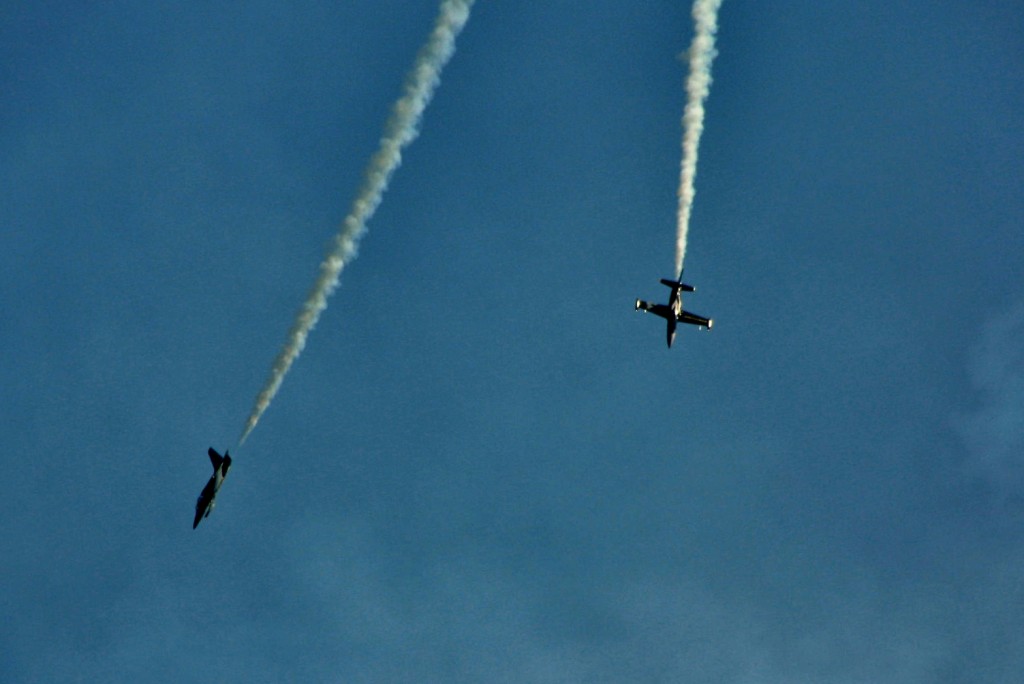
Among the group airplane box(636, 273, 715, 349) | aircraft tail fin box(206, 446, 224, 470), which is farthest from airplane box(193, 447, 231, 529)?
airplane box(636, 273, 715, 349)

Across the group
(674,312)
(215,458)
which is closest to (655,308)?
(674,312)

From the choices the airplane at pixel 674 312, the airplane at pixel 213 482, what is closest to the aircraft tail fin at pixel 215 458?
the airplane at pixel 213 482

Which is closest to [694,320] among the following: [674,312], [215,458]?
[674,312]

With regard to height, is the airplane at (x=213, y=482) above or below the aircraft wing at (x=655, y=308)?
below

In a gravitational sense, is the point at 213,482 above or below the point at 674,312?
below

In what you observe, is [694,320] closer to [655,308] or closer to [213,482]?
[655,308]

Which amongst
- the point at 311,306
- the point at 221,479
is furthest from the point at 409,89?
the point at 221,479

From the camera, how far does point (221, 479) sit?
72062 mm

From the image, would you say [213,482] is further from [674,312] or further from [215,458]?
[674,312]

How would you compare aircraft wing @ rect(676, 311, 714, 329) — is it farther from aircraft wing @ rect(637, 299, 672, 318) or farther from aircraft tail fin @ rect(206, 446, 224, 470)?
aircraft tail fin @ rect(206, 446, 224, 470)

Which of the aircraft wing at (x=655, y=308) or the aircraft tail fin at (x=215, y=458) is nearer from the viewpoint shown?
the aircraft tail fin at (x=215, y=458)

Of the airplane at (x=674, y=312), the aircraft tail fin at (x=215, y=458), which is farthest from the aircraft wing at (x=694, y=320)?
the aircraft tail fin at (x=215, y=458)

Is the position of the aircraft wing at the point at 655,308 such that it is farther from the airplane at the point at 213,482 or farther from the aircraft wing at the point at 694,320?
the airplane at the point at 213,482

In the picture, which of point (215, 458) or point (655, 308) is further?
point (655, 308)
